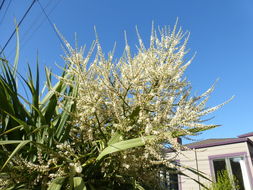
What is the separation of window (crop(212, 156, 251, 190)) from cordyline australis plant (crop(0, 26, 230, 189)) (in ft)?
31.2

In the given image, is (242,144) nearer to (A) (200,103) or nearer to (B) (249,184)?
(B) (249,184)

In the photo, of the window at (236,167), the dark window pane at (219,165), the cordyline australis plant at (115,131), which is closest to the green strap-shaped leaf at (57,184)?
the cordyline australis plant at (115,131)

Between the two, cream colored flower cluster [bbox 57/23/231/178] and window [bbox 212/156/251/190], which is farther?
window [bbox 212/156/251/190]

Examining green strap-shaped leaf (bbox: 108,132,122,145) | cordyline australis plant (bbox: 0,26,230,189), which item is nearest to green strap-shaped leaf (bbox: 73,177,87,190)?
cordyline australis plant (bbox: 0,26,230,189)

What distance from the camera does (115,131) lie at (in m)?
1.15

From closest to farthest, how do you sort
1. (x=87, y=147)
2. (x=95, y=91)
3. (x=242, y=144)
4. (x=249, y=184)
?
(x=95, y=91)
(x=87, y=147)
(x=249, y=184)
(x=242, y=144)

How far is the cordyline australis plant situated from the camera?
93cm

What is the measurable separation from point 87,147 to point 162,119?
0.57 metres

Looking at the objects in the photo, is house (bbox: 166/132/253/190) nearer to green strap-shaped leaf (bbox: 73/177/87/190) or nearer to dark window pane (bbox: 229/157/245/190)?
dark window pane (bbox: 229/157/245/190)

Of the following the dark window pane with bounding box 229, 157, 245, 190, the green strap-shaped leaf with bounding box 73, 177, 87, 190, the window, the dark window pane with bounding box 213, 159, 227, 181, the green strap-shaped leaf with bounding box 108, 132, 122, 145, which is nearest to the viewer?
the green strap-shaped leaf with bounding box 73, 177, 87, 190

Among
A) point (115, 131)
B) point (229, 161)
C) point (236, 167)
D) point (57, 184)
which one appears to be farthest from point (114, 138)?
point (236, 167)

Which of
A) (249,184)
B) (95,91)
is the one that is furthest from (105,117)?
(249,184)

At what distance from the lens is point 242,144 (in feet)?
32.2

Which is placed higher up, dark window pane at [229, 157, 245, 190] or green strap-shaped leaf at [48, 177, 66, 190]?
dark window pane at [229, 157, 245, 190]
